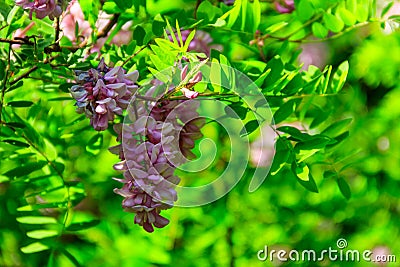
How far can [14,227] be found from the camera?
97 cm

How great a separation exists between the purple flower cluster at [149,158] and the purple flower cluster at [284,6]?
15.4 inches

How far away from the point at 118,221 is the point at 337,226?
1.14 feet

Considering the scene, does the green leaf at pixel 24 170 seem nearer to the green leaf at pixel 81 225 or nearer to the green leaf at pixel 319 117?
the green leaf at pixel 81 225

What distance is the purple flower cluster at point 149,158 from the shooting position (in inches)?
21.7

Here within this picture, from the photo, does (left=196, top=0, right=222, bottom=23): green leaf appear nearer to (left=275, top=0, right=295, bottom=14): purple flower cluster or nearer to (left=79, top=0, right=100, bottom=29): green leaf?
(left=79, top=0, right=100, bottom=29): green leaf

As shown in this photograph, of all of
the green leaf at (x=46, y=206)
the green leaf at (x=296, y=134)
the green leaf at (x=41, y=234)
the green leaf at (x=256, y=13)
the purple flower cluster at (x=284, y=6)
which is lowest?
the green leaf at (x=41, y=234)

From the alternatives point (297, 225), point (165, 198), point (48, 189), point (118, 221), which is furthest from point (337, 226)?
point (165, 198)

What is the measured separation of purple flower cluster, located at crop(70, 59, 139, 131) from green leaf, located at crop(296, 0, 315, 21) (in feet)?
0.90

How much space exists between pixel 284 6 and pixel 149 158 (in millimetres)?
451

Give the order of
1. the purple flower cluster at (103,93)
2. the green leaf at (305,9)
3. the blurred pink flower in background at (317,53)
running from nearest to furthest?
1. the purple flower cluster at (103,93)
2. the green leaf at (305,9)
3. the blurred pink flower in background at (317,53)

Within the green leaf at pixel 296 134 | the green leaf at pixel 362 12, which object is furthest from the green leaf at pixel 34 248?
the green leaf at pixel 362 12
